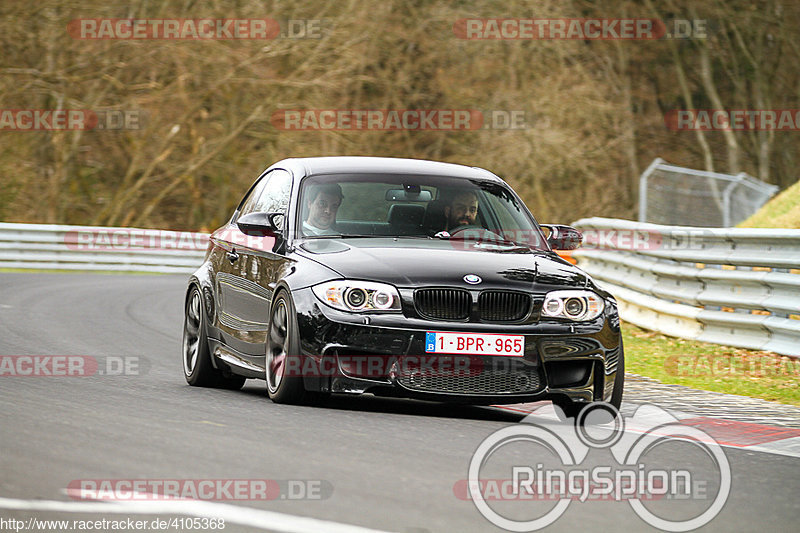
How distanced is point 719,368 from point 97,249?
66.3 ft

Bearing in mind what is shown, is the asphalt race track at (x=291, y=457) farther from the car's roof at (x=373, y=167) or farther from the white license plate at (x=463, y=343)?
the car's roof at (x=373, y=167)

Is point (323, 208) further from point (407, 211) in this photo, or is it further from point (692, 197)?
point (692, 197)

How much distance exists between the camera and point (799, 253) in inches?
484

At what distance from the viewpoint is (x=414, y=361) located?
8047 mm

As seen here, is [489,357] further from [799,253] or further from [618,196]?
[618,196]

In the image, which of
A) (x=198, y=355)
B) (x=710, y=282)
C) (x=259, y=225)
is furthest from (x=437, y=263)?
(x=710, y=282)

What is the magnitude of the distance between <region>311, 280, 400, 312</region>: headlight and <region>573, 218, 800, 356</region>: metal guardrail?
484 cm

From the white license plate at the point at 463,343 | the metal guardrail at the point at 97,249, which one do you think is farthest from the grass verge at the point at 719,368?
the metal guardrail at the point at 97,249

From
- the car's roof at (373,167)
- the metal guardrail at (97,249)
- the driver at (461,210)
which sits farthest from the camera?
the metal guardrail at (97,249)

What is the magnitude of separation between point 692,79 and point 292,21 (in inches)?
490

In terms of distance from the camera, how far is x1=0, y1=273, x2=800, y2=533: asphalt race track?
17.4ft

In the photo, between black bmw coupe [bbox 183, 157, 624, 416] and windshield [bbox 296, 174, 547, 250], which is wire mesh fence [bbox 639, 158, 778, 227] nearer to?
windshield [bbox 296, 174, 547, 250]

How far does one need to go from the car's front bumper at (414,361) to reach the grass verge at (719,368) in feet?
9.40

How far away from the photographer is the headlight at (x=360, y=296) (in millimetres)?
8133
